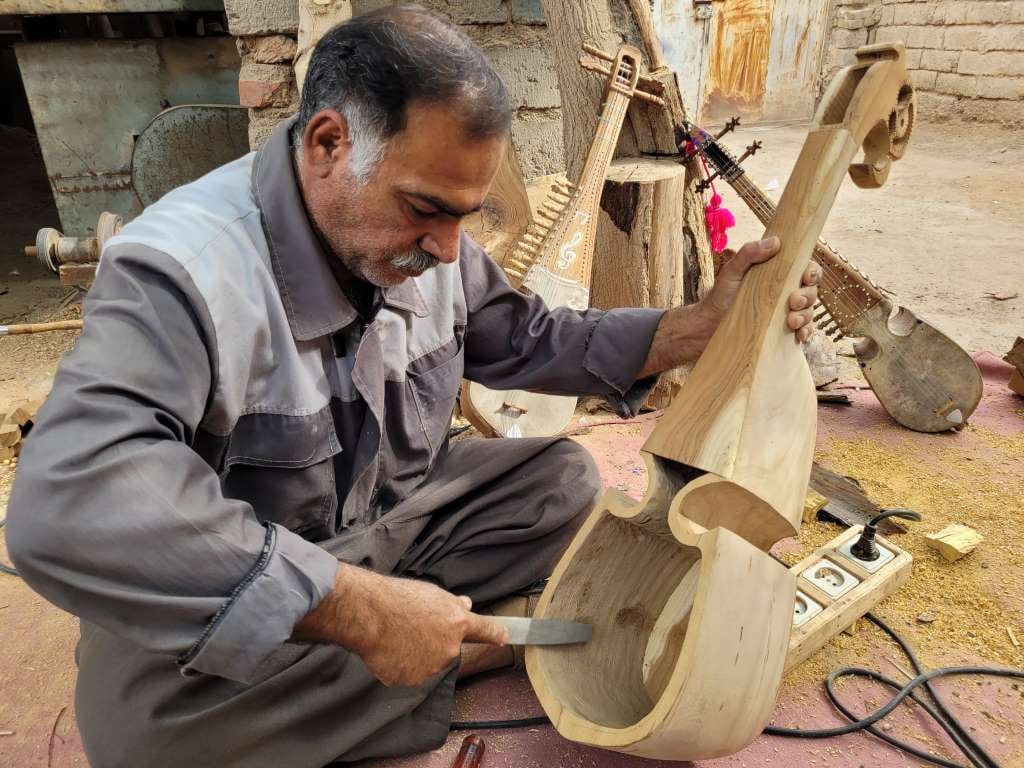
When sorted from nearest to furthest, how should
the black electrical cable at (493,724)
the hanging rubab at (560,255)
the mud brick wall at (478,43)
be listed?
the black electrical cable at (493,724) < the hanging rubab at (560,255) < the mud brick wall at (478,43)

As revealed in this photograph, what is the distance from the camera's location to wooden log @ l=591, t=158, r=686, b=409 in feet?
9.32

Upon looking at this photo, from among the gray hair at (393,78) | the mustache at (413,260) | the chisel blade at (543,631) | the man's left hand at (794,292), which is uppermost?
the gray hair at (393,78)

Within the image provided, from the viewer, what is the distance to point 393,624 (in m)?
1.24

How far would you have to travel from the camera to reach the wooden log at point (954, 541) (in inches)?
86.8

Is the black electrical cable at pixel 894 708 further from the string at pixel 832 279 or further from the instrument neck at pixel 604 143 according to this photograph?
the instrument neck at pixel 604 143

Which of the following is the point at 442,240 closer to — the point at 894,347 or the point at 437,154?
the point at 437,154

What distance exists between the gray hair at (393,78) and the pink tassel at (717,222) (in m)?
2.15

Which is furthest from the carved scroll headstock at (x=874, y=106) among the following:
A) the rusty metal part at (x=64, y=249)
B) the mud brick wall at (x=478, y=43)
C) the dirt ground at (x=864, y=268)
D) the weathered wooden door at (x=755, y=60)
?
the weathered wooden door at (x=755, y=60)

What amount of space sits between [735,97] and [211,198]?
1040 centimetres

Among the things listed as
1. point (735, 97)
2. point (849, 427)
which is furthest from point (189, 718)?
point (735, 97)

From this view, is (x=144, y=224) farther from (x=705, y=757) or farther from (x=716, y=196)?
(x=716, y=196)

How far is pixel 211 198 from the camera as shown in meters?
1.42

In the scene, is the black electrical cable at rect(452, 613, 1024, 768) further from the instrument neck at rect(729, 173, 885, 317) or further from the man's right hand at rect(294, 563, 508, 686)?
the instrument neck at rect(729, 173, 885, 317)

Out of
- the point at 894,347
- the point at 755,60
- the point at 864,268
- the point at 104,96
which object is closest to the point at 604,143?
the point at 894,347
